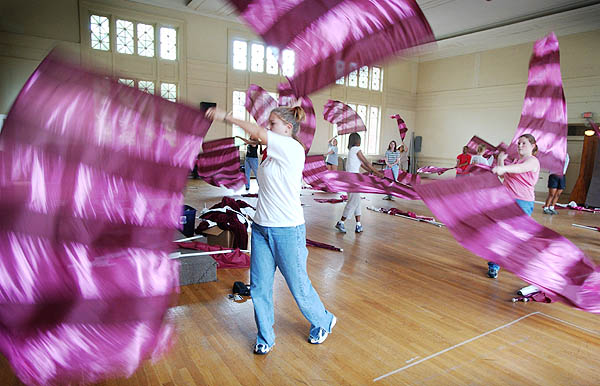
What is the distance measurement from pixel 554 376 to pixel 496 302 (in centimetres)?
122

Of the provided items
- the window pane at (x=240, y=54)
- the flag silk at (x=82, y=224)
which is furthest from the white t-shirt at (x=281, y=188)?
the window pane at (x=240, y=54)

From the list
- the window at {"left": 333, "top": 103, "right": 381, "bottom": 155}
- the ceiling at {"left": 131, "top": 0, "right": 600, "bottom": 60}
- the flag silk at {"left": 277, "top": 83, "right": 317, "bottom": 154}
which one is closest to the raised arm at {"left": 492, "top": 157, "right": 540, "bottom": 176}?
the flag silk at {"left": 277, "top": 83, "right": 317, "bottom": 154}

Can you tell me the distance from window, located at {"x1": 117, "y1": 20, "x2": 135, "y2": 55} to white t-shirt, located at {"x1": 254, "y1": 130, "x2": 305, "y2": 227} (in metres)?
13.0

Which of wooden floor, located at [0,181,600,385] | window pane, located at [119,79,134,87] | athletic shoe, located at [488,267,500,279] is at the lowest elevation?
wooden floor, located at [0,181,600,385]

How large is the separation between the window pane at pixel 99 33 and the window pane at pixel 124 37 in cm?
33

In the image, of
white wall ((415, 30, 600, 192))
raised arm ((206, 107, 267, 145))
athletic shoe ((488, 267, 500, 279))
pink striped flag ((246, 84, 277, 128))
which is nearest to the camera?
raised arm ((206, 107, 267, 145))

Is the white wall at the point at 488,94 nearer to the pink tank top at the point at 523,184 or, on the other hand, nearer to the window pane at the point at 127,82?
the pink tank top at the point at 523,184

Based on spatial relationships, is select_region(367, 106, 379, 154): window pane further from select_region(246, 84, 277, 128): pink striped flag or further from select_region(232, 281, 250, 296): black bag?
select_region(232, 281, 250, 296): black bag

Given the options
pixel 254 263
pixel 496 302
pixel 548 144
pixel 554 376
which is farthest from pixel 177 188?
pixel 548 144

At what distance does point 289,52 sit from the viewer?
2.74 meters

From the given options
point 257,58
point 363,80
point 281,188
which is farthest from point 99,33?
point 281,188

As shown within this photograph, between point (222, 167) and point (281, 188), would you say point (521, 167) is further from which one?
point (222, 167)

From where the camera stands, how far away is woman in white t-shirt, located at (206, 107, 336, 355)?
7.69 ft

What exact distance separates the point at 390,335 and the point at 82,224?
7.14ft
